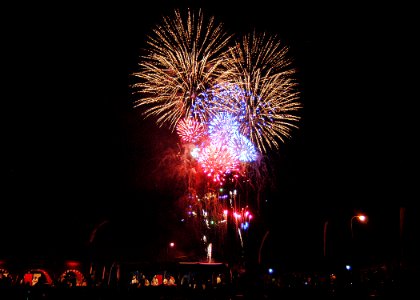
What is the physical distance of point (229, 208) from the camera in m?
30.3

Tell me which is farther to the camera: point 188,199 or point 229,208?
point 188,199
